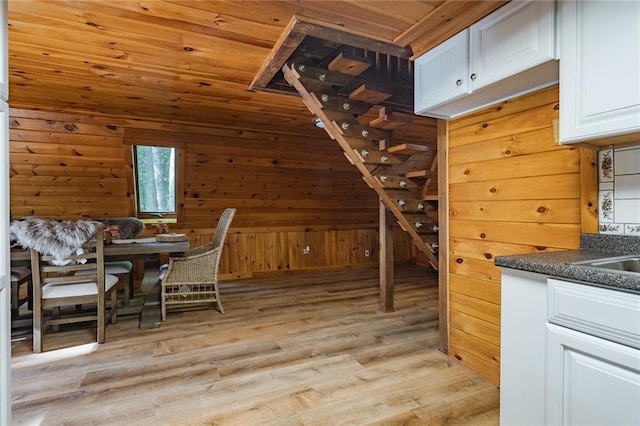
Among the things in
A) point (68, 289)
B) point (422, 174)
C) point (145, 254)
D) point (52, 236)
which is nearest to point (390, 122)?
point (422, 174)

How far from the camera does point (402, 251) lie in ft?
20.2

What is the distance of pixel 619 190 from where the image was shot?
1382 mm

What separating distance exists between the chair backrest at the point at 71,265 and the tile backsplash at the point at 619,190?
319cm

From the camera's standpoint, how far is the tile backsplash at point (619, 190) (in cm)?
133

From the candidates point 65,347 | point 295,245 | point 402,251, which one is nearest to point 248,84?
point 65,347

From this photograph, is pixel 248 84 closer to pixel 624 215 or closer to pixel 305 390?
pixel 305 390

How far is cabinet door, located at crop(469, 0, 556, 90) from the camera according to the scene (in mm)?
1360

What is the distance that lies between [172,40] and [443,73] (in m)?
1.75

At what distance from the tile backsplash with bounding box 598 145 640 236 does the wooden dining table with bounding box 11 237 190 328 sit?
116 inches

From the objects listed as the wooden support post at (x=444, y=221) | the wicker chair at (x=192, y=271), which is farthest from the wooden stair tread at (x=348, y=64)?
the wicker chair at (x=192, y=271)

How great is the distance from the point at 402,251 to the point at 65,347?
16.9 feet

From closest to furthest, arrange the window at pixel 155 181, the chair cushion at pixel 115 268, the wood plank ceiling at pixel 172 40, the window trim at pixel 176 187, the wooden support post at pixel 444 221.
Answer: the wood plank ceiling at pixel 172 40 → the wooden support post at pixel 444 221 → the chair cushion at pixel 115 268 → the window trim at pixel 176 187 → the window at pixel 155 181

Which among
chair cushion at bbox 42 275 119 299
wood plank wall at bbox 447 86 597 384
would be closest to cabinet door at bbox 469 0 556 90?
wood plank wall at bbox 447 86 597 384

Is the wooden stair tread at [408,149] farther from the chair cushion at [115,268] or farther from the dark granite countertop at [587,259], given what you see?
the chair cushion at [115,268]
